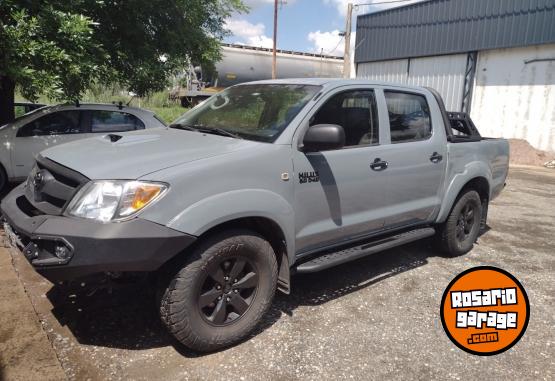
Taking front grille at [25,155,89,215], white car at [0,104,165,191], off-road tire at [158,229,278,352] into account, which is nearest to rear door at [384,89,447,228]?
off-road tire at [158,229,278,352]

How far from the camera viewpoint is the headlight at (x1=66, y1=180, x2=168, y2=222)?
2.52 metres

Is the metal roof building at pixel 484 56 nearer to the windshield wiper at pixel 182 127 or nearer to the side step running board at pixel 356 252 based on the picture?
the side step running board at pixel 356 252

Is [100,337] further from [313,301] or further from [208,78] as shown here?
[208,78]

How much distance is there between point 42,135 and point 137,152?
4949mm

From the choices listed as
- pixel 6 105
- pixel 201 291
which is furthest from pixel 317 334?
pixel 6 105

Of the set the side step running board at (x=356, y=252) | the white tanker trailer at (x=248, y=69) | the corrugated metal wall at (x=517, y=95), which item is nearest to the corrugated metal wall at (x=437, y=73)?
the corrugated metal wall at (x=517, y=95)

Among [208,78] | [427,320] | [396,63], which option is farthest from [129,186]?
[208,78]

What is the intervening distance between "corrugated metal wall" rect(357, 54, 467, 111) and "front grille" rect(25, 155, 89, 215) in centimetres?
1387

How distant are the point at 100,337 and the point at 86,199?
108cm

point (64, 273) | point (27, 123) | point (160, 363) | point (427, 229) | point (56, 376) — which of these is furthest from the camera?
point (27, 123)

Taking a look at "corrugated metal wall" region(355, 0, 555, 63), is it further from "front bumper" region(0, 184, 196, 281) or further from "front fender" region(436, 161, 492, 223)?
"front bumper" region(0, 184, 196, 281)

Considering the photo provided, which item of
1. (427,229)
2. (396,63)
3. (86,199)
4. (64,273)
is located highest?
(396,63)

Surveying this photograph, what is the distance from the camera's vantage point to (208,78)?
20.9 m

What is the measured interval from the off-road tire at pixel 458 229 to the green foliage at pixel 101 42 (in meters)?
4.36
